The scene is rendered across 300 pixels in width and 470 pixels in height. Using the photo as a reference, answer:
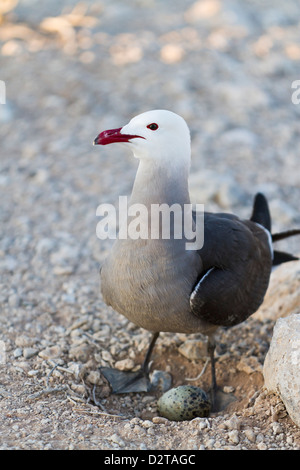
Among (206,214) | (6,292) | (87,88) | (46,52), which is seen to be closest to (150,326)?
(206,214)

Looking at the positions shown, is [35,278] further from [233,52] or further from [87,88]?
[233,52]

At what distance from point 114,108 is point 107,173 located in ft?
4.37

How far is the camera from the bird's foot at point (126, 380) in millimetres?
4586

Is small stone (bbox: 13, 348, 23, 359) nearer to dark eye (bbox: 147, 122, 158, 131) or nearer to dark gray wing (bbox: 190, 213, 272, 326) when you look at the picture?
dark gray wing (bbox: 190, 213, 272, 326)

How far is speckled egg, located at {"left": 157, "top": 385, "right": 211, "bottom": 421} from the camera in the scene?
166 inches

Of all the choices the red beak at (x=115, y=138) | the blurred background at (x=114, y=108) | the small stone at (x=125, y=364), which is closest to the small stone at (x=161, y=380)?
the small stone at (x=125, y=364)

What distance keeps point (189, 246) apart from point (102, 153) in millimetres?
3601

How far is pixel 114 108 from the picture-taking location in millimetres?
8227

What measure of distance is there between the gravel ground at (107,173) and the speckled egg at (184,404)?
107mm

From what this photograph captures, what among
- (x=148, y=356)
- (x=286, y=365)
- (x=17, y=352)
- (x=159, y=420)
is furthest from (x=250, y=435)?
(x=17, y=352)

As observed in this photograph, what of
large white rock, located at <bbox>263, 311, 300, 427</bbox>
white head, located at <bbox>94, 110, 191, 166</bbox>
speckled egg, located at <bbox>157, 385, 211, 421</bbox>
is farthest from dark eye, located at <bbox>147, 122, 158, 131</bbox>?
speckled egg, located at <bbox>157, 385, 211, 421</bbox>

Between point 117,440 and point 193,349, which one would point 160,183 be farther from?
point 117,440

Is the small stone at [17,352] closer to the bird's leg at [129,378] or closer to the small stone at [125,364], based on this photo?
the bird's leg at [129,378]

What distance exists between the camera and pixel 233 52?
9.41 meters
